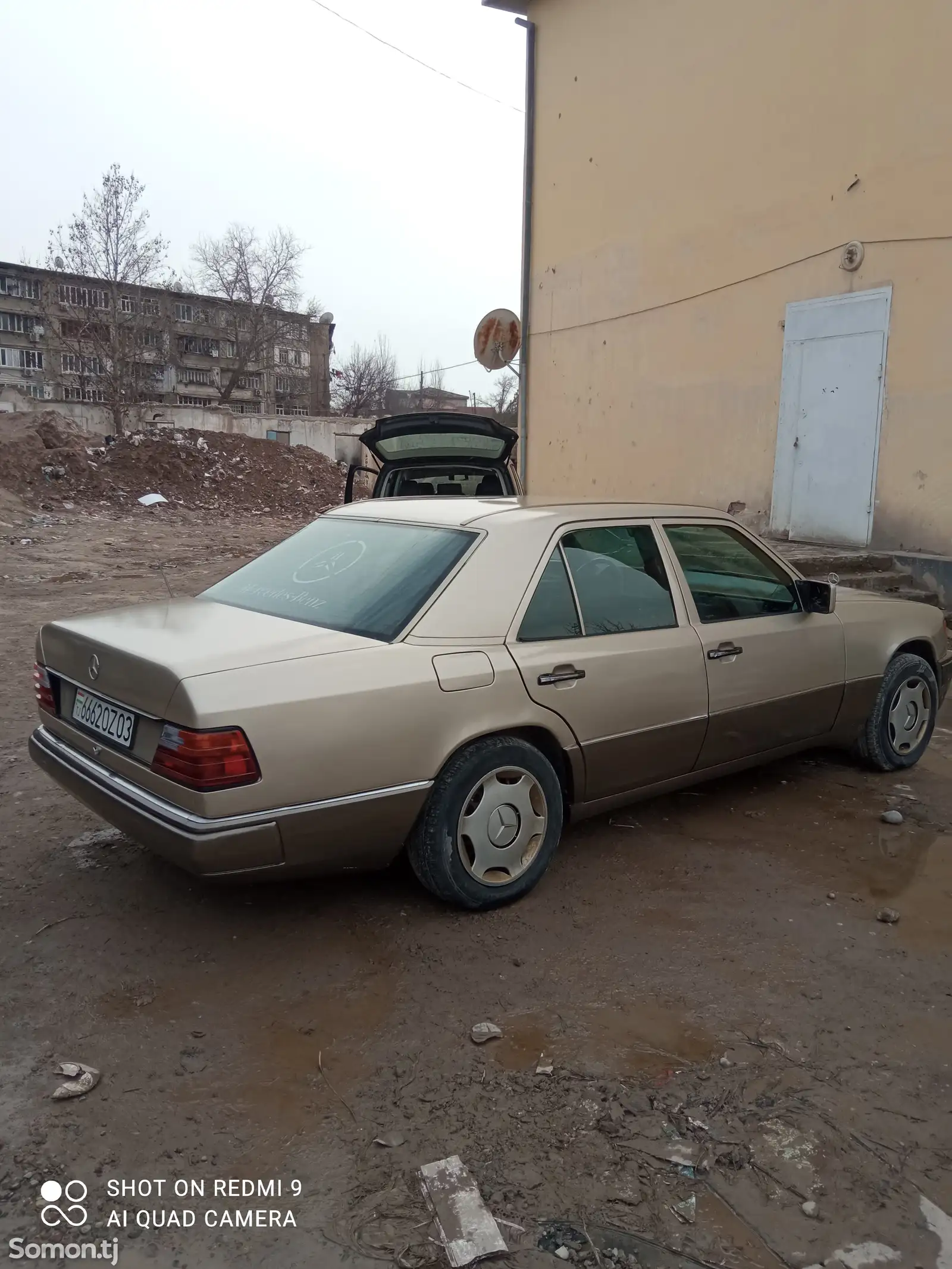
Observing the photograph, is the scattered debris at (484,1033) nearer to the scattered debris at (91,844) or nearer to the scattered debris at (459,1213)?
the scattered debris at (459,1213)


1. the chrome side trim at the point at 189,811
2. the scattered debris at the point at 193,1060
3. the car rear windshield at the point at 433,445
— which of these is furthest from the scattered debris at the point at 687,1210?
the car rear windshield at the point at 433,445

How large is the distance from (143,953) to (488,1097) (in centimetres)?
131

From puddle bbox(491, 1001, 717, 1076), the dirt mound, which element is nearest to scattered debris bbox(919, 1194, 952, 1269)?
puddle bbox(491, 1001, 717, 1076)

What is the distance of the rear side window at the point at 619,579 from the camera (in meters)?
3.65

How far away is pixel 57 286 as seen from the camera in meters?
34.3

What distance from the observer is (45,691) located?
3527mm

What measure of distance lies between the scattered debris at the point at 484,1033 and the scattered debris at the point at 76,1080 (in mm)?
1013

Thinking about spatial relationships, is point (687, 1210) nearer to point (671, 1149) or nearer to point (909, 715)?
point (671, 1149)

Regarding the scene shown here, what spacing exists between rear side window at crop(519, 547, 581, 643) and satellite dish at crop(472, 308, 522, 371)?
8.75m

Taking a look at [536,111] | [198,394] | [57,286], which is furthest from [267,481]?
[198,394]

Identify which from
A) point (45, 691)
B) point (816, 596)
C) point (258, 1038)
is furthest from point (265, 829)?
point (816, 596)

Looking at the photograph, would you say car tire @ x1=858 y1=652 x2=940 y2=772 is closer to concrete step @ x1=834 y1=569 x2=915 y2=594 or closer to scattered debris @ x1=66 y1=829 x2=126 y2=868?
concrete step @ x1=834 y1=569 x2=915 y2=594

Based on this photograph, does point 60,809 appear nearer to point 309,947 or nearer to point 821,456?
point 309,947

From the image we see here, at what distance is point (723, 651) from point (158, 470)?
21.6 metres
